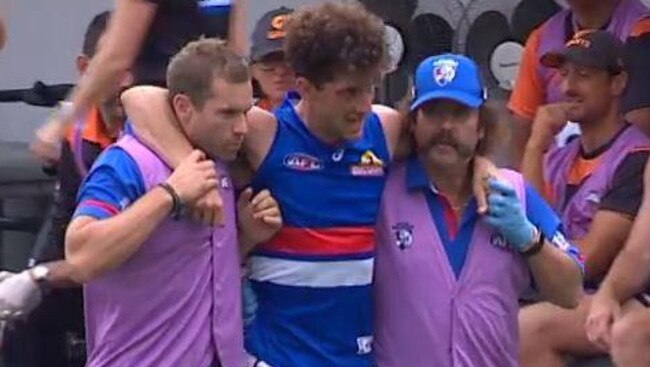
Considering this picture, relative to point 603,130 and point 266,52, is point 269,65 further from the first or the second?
point 603,130

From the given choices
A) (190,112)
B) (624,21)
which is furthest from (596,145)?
(190,112)

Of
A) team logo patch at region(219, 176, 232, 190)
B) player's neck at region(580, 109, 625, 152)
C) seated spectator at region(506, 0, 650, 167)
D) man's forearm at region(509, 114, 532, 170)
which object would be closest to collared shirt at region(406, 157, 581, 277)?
team logo patch at region(219, 176, 232, 190)

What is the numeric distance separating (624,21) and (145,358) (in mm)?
2443

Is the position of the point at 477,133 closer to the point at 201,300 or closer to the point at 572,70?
the point at 201,300

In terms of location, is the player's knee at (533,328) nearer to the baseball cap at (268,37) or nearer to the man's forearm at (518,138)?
the man's forearm at (518,138)

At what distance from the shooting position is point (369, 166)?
4676 mm

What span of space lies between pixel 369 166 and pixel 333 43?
347 millimetres

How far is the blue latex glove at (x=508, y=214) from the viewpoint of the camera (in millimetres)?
4594

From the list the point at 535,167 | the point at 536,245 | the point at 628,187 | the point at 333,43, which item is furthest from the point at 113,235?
the point at 535,167

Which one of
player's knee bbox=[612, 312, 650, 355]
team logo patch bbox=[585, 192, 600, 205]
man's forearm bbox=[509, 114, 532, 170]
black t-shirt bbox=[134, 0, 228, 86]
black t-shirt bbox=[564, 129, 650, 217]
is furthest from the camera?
man's forearm bbox=[509, 114, 532, 170]

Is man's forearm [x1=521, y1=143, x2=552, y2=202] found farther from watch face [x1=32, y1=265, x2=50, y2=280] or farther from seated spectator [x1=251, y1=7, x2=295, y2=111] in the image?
watch face [x1=32, y1=265, x2=50, y2=280]

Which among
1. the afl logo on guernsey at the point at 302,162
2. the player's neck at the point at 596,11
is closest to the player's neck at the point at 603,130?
the player's neck at the point at 596,11

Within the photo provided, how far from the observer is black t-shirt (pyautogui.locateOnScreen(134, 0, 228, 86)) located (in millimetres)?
4941

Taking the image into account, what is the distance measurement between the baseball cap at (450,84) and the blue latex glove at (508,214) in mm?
223
